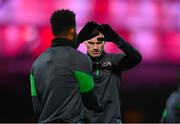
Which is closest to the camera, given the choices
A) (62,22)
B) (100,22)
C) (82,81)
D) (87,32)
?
(82,81)

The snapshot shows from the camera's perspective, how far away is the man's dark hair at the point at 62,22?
18.4 ft

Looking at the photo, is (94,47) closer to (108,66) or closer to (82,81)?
(108,66)

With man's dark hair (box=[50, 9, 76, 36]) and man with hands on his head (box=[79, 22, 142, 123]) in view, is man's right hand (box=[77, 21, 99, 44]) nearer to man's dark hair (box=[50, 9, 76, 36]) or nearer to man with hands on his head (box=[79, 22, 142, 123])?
man with hands on his head (box=[79, 22, 142, 123])

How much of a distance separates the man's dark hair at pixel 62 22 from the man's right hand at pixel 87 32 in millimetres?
932

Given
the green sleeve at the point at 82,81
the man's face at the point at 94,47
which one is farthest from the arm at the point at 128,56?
the green sleeve at the point at 82,81

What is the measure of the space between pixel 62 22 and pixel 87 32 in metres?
1.19

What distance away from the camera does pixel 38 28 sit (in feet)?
40.8

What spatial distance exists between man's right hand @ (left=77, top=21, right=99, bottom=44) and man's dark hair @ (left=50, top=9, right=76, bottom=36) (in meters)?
0.93

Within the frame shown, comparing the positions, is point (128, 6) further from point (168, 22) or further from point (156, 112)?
point (156, 112)

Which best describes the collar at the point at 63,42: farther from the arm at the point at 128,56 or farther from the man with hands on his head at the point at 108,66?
the arm at the point at 128,56

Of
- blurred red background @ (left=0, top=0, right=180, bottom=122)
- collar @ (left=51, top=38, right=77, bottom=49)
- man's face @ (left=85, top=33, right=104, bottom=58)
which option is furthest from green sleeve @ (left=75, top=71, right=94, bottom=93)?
blurred red background @ (left=0, top=0, right=180, bottom=122)

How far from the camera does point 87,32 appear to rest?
268 inches

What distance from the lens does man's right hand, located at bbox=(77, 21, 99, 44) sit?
21.7 feet

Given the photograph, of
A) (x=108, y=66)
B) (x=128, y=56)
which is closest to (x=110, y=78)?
(x=108, y=66)
